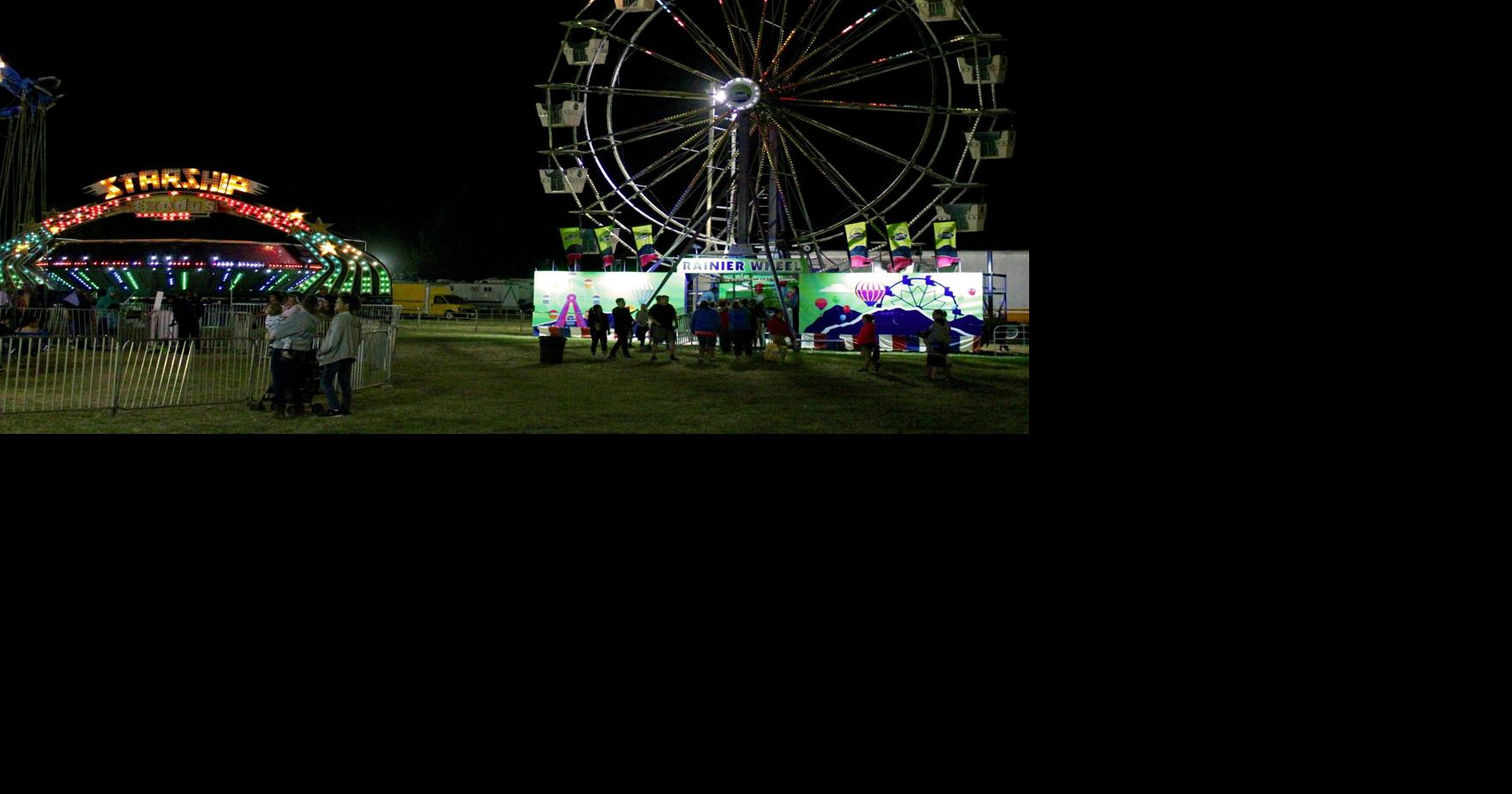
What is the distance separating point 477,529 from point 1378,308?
3.91 meters

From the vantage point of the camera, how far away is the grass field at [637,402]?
31.8ft

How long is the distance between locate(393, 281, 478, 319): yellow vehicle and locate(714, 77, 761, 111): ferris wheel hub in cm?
2375

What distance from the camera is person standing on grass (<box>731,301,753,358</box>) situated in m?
18.6

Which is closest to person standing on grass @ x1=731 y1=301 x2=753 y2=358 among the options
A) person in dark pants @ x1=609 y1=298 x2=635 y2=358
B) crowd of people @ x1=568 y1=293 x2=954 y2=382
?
crowd of people @ x1=568 y1=293 x2=954 y2=382

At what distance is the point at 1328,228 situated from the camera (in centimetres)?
373

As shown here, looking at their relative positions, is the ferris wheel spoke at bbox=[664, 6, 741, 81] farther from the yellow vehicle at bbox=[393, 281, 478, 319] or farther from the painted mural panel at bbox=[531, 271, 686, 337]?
the yellow vehicle at bbox=[393, 281, 478, 319]

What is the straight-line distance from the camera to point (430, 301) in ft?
151

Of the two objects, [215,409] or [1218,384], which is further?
[215,409]

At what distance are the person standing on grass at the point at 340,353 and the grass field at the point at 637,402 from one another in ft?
0.93

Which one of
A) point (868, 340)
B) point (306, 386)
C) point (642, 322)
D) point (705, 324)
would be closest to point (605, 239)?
point (642, 322)

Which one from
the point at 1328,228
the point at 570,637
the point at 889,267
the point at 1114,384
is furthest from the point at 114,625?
the point at 889,267

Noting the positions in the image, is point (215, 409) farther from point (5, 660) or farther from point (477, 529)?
point (5, 660)

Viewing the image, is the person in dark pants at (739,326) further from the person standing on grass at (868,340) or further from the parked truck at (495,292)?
the parked truck at (495,292)

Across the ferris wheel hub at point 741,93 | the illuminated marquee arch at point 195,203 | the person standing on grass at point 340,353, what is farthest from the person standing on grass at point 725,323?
the illuminated marquee arch at point 195,203
